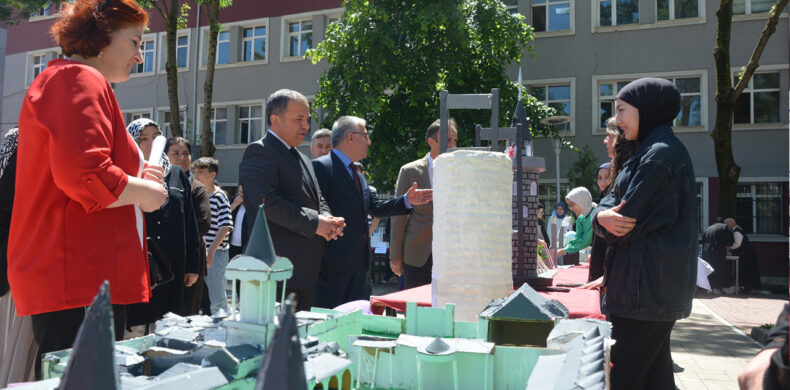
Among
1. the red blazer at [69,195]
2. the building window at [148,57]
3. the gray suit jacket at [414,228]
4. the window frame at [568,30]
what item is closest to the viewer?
the red blazer at [69,195]

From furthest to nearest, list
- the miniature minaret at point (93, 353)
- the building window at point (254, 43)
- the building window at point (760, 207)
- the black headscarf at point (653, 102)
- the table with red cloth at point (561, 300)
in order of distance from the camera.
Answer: the building window at point (254, 43) → the building window at point (760, 207) → the table with red cloth at point (561, 300) → the black headscarf at point (653, 102) → the miniature minaret at point (93, 353)

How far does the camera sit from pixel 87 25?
5.95 ft

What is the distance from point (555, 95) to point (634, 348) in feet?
56.3

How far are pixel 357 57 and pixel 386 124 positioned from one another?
1931 millimetres

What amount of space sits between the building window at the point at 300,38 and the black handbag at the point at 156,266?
1997 cm

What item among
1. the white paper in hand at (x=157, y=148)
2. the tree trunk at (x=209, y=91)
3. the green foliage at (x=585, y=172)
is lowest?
the white paper in hand at (x=157, y=148)

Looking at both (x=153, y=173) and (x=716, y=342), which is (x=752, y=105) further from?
(x=153, y=173)

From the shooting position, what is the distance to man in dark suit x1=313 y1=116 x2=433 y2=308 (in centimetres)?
331

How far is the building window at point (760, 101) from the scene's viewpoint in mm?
16547

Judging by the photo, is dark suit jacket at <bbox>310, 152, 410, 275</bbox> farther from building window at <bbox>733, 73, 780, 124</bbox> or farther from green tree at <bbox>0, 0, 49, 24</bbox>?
building window at <bbox>733, 73, 780, 124</bbox>

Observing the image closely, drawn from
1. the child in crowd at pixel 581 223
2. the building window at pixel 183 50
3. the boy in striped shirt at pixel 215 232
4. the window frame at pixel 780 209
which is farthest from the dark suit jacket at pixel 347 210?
the building window at pixel 183 50

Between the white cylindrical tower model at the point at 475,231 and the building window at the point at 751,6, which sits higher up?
the building window at the point at 751,6

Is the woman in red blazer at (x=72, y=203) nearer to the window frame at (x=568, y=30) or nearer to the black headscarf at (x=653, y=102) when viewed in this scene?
the black headscarf at (x=653, y=102)

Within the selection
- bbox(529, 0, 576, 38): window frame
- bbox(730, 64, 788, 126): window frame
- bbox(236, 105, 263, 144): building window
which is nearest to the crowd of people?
bbox(529, 0, 576, 38): window frame
